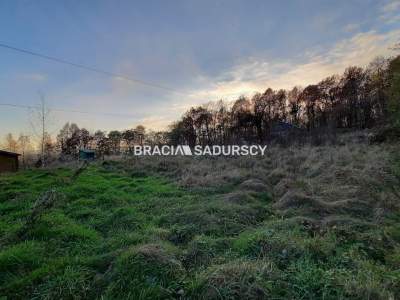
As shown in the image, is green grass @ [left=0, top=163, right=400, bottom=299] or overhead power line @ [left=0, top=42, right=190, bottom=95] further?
overhead power line @ [left=0, top=42, right=190, bottom=95]

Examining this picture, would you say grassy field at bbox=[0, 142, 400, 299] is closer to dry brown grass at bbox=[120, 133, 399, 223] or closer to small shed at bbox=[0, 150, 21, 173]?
dry brown grass at bbox=[120, 133, 399, 223]

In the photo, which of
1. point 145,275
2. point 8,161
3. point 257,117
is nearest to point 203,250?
point 145,275

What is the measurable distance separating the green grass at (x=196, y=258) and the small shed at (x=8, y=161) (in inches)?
657

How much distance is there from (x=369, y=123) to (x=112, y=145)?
130 feet

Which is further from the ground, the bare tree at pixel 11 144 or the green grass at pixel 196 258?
the bare tree at pixel 11 144

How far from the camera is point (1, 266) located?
3.18m

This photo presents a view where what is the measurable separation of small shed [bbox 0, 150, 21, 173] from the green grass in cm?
1668

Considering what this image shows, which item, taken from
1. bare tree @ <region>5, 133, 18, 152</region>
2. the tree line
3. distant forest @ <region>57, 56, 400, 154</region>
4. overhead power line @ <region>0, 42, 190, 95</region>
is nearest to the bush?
overhead power line @ <region>0, 42, 190, 95</region>

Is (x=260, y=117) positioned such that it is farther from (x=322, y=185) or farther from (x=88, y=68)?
(x=322, y=185)

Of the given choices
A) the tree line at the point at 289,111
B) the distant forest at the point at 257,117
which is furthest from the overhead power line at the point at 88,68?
the distant forest at the point at 257,117

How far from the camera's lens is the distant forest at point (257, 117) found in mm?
34844

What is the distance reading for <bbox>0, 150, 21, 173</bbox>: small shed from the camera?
1881 cm

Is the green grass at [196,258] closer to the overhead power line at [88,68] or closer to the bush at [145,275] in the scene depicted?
the bush at [145,275]

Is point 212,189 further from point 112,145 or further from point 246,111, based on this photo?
point 112,145
